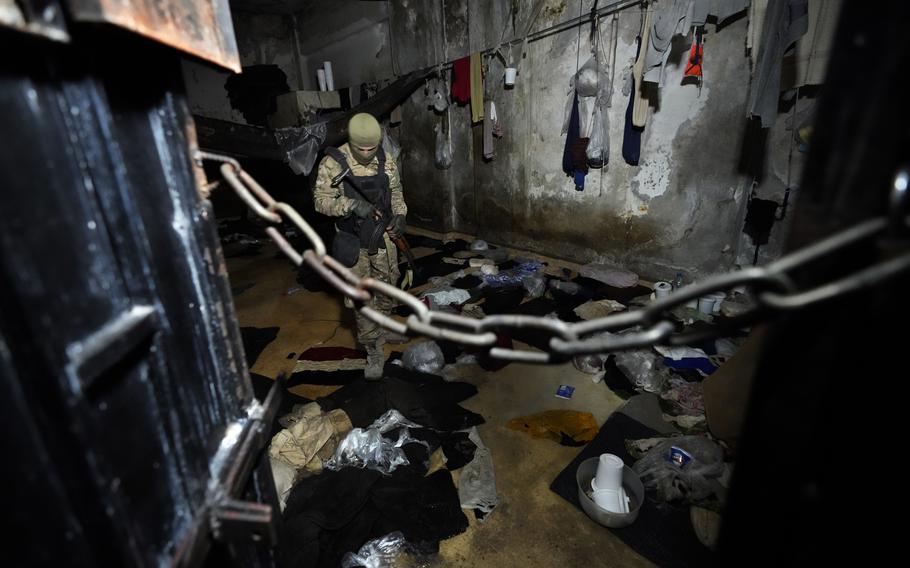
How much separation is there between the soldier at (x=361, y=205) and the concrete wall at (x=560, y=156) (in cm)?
317

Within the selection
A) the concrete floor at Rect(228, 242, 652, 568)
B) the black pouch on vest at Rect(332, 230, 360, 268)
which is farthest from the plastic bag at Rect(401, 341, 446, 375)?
the black pouch on vest at Rect(332, 230, 360, 268)

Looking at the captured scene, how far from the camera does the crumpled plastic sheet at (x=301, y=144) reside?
20.4ft

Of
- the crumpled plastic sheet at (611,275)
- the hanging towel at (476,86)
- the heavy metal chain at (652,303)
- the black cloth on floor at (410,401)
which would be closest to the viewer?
the heavy metal chain at (652,303)

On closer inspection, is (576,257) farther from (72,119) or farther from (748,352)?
(72,119)

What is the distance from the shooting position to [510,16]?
5.94 m

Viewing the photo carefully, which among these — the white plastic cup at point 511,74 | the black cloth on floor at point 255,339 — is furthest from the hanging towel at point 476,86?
the black cloth on floor at point 255,339

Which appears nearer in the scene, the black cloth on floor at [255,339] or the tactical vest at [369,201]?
the tactical vest at [369,201]

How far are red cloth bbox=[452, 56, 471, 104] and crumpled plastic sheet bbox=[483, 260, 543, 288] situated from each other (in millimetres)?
3144

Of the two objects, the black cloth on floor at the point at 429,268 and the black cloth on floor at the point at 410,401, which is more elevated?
the black cloth on floor at the point at 429,268

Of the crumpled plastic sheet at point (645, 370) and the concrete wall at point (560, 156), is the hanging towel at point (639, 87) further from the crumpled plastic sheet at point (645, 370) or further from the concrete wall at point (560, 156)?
the crumpled plastic sheet at point (645, 370)

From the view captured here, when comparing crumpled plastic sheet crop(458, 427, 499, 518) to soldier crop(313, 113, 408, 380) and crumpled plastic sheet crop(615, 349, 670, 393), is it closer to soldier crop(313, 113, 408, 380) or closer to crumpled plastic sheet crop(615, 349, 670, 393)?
soldier crop(313, 113, 408, 380)

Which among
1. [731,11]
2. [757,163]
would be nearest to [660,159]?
[757,163]

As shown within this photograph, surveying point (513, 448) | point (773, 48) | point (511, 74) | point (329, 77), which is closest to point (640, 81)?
point (773, 48)

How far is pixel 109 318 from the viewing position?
65 cm
